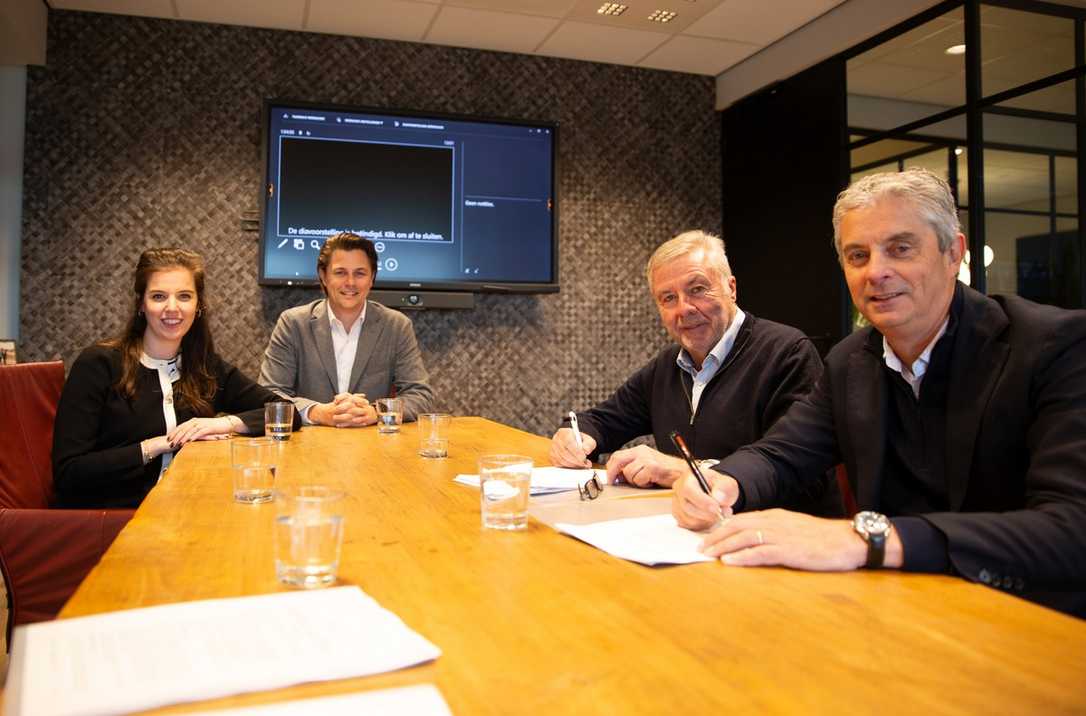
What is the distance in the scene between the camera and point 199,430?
215 centimetres

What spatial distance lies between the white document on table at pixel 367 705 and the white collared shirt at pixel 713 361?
161 centimetres

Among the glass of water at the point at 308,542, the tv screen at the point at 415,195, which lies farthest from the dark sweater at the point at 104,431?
the tv screen at the point at 415,195

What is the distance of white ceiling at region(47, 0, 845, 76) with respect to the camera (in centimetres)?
404

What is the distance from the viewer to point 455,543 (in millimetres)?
1073

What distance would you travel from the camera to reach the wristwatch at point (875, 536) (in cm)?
95

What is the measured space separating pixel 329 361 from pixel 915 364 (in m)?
2.40

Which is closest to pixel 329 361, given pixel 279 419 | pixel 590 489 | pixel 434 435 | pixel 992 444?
pixel 279 419

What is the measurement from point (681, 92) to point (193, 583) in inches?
192

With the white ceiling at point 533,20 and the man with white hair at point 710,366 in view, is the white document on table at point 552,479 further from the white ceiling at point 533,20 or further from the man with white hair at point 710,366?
the white ceiling at point 533,20

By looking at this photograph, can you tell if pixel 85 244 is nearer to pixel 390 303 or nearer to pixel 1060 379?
pixel 390 303

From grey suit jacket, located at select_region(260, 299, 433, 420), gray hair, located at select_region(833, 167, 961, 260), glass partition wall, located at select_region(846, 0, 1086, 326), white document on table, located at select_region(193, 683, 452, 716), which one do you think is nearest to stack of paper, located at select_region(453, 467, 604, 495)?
gray hair, located at select_region(833, 167, 961, 260)

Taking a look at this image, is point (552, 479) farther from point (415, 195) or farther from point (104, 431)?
point (415, 195)

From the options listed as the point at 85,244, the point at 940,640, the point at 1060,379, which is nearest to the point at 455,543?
the point at 940,640

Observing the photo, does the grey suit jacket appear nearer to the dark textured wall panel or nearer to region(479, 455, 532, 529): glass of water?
the dark textured wall panel
